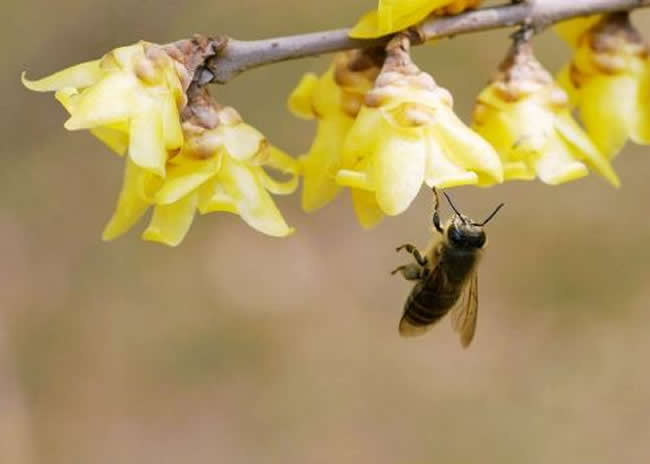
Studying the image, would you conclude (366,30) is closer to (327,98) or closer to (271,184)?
(327,98)

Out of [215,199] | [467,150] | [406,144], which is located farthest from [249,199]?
[467,150]

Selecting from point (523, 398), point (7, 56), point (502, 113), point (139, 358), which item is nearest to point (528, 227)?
point (523, 398)

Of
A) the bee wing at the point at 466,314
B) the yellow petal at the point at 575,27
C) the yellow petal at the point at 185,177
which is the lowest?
the bee wing at the point at 466,314

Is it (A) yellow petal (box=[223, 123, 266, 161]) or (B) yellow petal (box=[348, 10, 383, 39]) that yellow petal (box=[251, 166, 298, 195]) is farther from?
(B) yellow petal (box=[348, 10, 383, 39])

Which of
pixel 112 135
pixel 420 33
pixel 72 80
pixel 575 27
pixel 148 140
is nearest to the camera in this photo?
pixel 148 140

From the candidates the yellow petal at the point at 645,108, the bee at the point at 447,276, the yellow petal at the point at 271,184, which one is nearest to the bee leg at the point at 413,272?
the bee at the point at 447,276

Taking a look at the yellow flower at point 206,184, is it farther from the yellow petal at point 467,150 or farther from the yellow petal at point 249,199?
the yellow petal at point 467,150

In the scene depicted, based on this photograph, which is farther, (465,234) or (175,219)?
(465,234)
